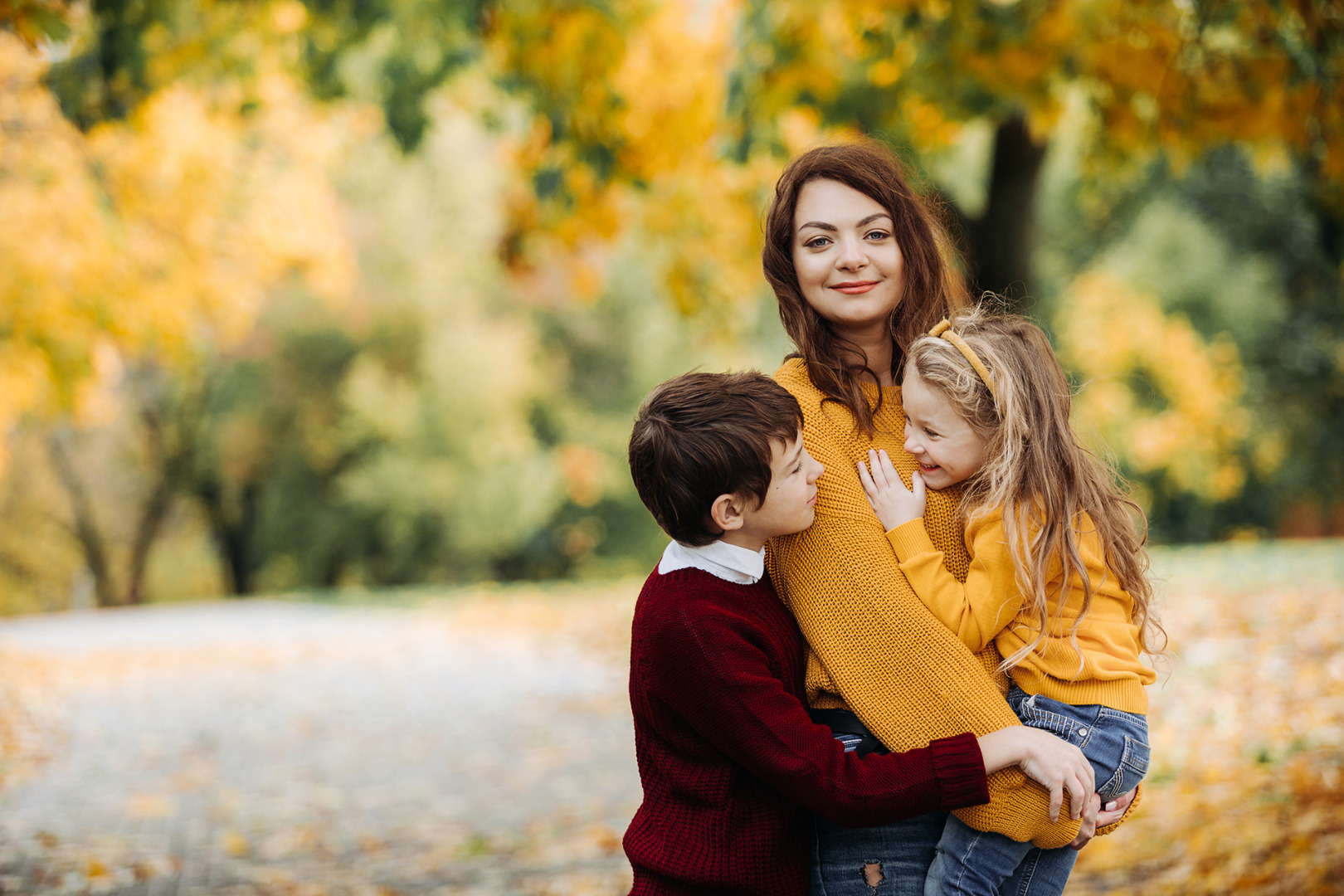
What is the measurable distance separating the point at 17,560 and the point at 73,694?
17.9m

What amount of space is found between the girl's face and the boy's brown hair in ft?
0.73

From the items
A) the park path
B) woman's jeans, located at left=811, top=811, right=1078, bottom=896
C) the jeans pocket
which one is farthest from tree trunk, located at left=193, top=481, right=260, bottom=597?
the jeans pocket

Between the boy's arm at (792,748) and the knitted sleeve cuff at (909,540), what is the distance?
0.30m

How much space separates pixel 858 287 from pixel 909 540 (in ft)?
1.61

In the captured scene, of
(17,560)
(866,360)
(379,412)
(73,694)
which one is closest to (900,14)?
(866,360)

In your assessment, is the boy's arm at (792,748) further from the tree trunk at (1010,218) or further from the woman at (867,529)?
the tree trunk at (1010,218)

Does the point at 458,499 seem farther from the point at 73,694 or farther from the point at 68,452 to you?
the point at 73,694

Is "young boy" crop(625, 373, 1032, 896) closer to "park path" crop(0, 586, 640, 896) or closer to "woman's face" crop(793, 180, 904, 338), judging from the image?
"woman's face" crop(793, 180, 904, 338)

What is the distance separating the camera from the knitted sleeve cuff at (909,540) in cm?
180

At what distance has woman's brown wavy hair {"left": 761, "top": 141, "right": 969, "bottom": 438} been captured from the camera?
2.00 meters

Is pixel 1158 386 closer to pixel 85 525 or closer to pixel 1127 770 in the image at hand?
pixel 1127 770

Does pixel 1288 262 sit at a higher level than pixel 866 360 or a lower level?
higher

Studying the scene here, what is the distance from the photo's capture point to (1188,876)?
4.01 metres

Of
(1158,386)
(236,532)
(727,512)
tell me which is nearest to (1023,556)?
(727,512)
